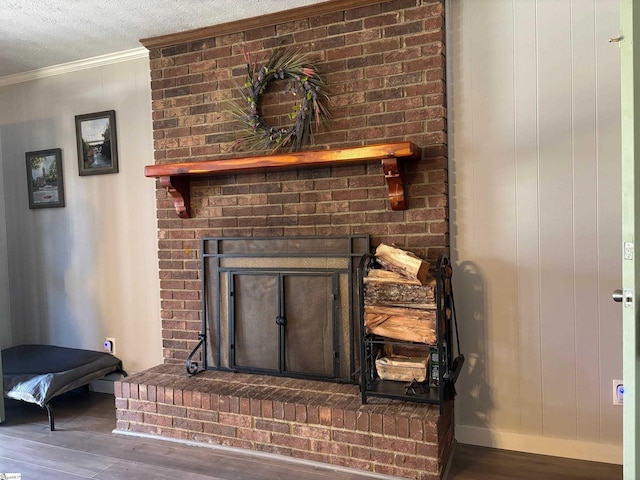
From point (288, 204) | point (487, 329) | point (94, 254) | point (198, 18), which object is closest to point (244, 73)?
Answer: point (198, 18)

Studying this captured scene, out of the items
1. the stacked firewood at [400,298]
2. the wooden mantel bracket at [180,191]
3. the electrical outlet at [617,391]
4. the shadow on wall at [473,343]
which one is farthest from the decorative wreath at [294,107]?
the electrical outlet at [617,391]

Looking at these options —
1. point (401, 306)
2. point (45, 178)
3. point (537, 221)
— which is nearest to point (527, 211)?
point (537, 221)

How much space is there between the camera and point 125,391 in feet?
8.81

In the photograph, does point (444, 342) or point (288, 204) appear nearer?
point (444, 342)

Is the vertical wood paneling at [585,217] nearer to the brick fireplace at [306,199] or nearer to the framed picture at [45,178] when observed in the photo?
the brick fireplace at [306,199]

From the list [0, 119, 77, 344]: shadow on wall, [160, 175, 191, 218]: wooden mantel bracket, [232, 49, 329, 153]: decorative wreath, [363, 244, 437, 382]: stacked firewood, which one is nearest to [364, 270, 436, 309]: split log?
[363, 244, 437, 382]: stacked firewood

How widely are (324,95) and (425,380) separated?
155 centimetres

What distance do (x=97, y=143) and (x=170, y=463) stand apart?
7.21 feet

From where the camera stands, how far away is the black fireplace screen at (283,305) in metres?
2.51

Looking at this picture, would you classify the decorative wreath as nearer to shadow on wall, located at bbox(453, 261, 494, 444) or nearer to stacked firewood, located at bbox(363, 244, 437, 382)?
stacked firewood, located at bbox(363, 244, 437, 382)

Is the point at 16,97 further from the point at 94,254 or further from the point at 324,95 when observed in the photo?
the point at 324,95

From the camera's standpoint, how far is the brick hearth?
208 centimetres

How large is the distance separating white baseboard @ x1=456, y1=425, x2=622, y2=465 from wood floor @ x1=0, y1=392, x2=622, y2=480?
0.13 ft

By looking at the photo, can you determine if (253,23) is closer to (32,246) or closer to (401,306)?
(401,306)
